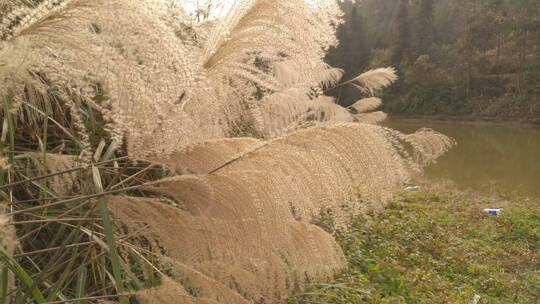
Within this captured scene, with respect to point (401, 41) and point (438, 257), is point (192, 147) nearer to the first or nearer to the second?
point (438, 257)

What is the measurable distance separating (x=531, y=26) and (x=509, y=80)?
4.53m

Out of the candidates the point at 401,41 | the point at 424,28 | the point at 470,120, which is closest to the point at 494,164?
the point at 470,120

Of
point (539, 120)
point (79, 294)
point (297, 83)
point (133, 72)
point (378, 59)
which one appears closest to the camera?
point (133, 72)

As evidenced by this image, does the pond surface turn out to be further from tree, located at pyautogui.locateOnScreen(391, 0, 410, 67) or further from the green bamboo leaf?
tree, located at pyautogui.locateOnScreen(391, 0, 410, 67)

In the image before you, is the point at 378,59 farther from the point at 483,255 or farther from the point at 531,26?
the point at 483,255

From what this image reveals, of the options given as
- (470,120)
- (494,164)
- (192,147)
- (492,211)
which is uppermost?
(192,147)

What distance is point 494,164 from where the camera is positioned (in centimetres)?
1888

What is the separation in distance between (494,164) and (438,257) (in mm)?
13556

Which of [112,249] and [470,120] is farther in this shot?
[470,120]

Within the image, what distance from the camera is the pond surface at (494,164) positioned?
15009 millimetres

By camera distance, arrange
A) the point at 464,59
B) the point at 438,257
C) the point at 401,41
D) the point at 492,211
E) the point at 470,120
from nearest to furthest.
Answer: the point at 438,257, the point at 492,211, the point at 470,120, the point at 464,59, the point at 401,41

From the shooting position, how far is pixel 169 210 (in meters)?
1.43

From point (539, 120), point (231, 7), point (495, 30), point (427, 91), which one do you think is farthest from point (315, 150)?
point (495, 30)

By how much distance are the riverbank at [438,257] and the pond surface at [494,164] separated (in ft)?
16.4
